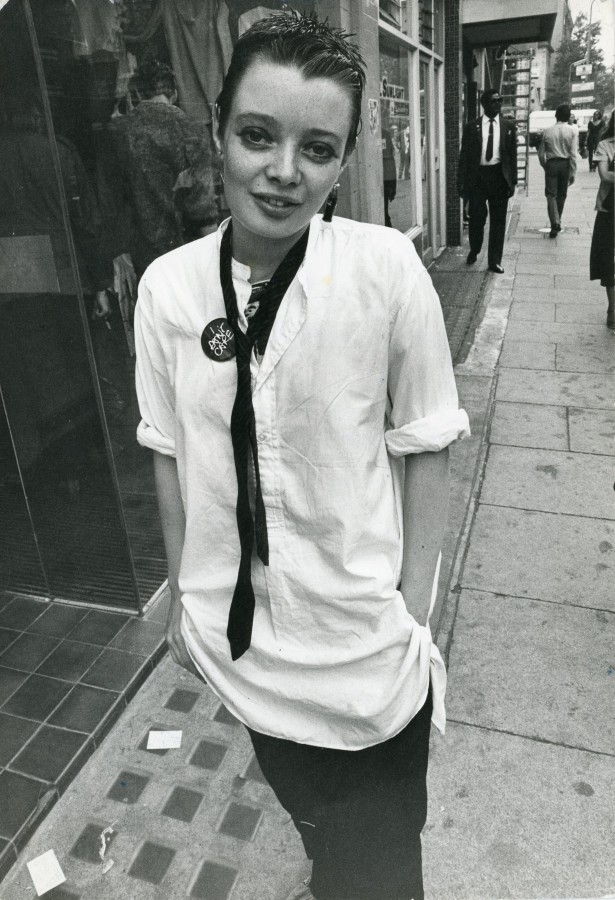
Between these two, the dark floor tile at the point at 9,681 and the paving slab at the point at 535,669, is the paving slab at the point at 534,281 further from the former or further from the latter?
the dark floor tile at the point at 9,681

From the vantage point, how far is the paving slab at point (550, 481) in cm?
409

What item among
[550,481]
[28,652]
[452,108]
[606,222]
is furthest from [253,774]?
[452,108]

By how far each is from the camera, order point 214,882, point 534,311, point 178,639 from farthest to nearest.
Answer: point 534,311
point 214,882
point 178,639

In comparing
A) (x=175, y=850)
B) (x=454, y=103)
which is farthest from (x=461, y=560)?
(x=454, y=103)

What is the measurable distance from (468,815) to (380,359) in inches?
66.5

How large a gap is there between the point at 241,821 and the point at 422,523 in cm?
145

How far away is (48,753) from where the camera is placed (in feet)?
8.53

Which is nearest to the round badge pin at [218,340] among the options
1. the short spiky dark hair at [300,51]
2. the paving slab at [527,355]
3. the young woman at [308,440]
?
the young woman at [308,440]

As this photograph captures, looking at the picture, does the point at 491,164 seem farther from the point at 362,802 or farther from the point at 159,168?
the point at 362,802

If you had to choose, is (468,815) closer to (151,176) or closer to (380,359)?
(380,359)

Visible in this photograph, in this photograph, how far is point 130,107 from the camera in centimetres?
349

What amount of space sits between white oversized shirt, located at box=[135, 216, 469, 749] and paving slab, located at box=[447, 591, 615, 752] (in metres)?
1.41

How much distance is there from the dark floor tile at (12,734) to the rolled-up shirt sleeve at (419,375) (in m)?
2.06

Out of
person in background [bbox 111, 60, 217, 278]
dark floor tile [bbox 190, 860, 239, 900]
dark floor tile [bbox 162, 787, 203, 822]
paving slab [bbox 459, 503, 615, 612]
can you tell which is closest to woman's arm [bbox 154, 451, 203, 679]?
dark floor tile [bbox 190, 860, 239, 900]
